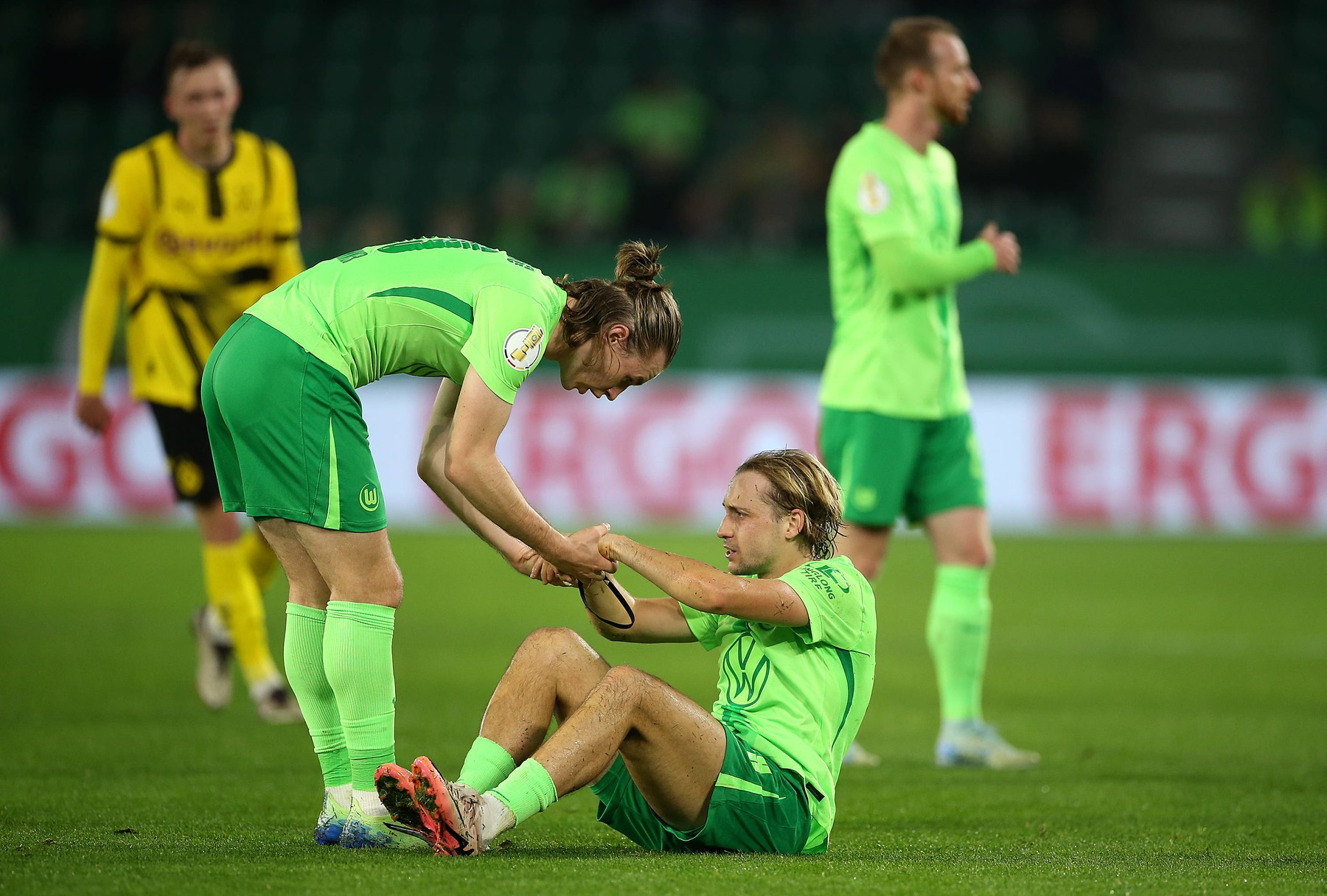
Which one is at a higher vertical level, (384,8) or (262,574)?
(384,8)

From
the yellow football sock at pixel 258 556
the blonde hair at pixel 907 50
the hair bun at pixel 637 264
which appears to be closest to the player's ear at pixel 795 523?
the hair bun at pixel 637 264

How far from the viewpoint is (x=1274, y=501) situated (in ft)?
43.0

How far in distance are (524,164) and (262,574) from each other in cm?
1111

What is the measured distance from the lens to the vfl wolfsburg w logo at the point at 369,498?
3.94m

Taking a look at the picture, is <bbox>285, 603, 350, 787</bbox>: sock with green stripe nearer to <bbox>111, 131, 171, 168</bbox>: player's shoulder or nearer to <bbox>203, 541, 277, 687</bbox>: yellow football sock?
<bbox>203, 541, 277, 687</bbox>: yellow football sock

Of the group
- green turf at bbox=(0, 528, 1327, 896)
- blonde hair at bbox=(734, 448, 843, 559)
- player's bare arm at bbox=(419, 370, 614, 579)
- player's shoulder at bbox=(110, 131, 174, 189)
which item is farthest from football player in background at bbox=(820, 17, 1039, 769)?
player's shoulder at bbox=(110, 131, 174, 189)

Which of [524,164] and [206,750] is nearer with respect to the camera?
[206,750]

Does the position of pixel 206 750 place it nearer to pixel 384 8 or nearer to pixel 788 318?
pixel 788 318

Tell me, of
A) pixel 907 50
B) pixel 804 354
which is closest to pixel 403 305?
pixel 907 50

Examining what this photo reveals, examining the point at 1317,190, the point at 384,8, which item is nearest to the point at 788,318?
the point at 1317,190

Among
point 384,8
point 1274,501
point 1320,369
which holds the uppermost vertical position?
point 384,8

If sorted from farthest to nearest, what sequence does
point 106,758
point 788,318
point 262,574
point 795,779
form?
point 788,318
point 262,574
point 106,758
point 795,779

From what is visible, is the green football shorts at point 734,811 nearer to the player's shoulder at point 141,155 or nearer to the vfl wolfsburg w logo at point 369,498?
the vfl wolfsburg w logo at point 369,498

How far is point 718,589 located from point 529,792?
2.03ft
